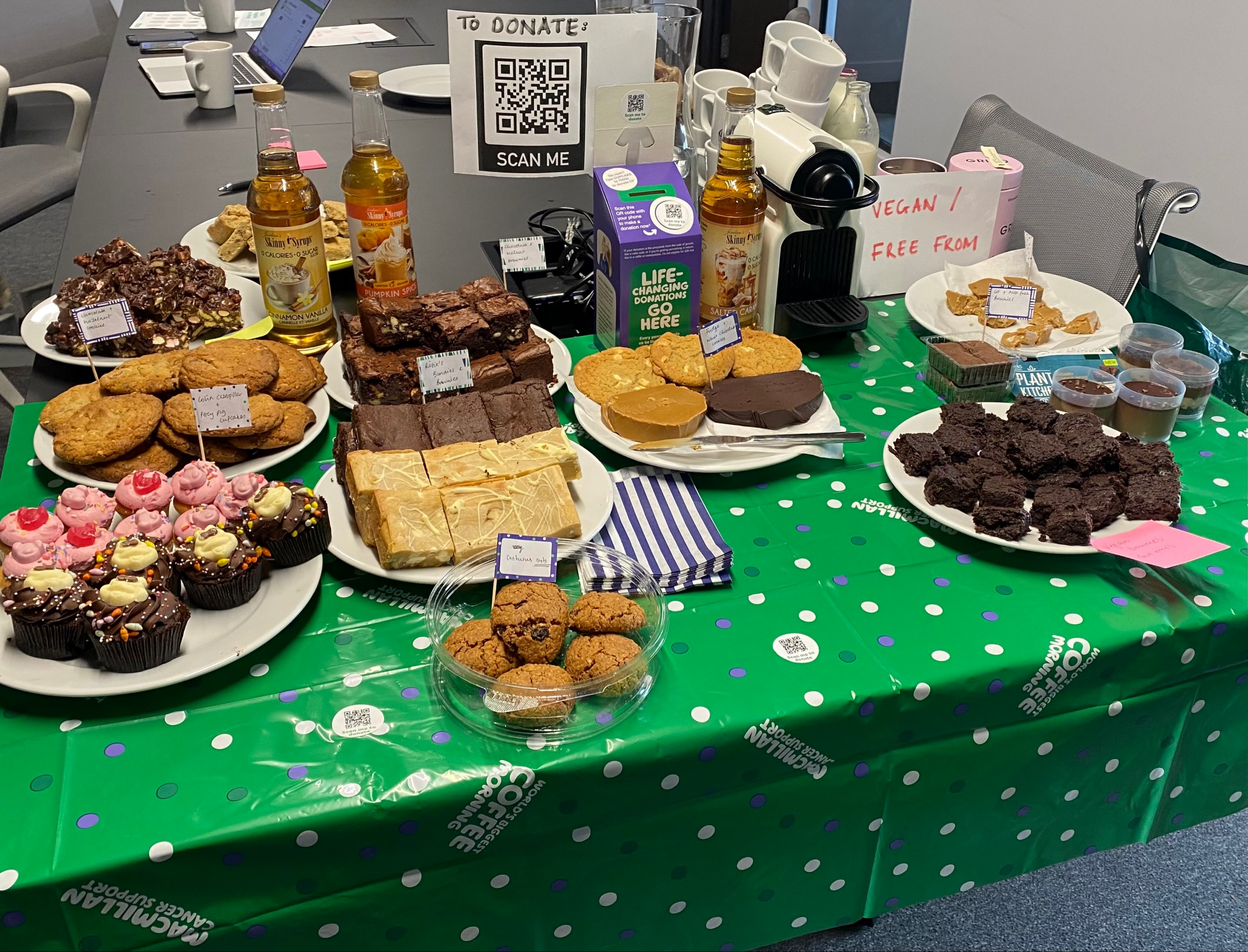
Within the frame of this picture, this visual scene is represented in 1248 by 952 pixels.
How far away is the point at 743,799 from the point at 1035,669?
376mm

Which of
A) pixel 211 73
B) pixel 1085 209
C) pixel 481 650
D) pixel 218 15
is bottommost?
pixel 481 650

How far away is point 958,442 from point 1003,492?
→ 0.46 ft

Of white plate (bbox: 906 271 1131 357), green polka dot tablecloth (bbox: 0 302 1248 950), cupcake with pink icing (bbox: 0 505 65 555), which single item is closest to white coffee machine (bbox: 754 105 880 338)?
white plate (bbox: 906 271 1131 357)

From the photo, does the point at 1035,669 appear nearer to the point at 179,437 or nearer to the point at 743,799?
the point at 743,799

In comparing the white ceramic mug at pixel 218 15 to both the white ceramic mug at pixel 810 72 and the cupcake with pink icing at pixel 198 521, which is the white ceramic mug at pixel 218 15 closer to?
the white ceramic mug at pixel 810 72

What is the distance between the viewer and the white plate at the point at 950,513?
4.18 ft

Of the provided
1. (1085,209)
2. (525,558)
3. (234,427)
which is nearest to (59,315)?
(234,427)

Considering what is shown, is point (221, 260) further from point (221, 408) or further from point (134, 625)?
point (134, 625)

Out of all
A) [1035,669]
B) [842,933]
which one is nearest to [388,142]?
[1035,669]

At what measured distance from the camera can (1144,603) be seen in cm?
124

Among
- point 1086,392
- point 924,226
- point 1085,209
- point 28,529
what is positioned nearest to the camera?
point 28,529

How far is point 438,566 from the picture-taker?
3.95ft

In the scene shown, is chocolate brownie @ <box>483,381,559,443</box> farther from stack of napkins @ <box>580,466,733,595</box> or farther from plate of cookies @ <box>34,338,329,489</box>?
plate of cookies @ <box>34,338,329,489</box>

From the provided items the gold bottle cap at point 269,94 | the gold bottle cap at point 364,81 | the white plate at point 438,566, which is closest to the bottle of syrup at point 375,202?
the gold bottle cap at point 364,81
